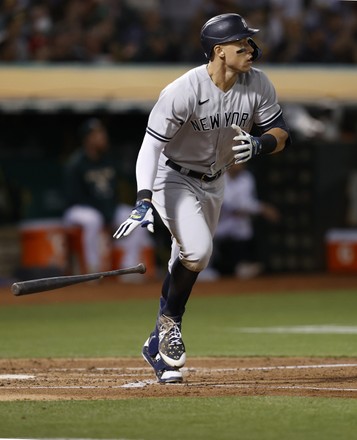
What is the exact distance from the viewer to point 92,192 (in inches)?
612

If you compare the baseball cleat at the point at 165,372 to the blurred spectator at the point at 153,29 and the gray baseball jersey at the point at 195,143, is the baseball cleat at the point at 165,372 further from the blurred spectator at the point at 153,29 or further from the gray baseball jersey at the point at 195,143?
the blurred spectator at the point at 153,29

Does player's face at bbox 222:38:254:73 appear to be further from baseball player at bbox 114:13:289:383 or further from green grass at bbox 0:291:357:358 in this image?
green grass at bbox 0:291:357:358

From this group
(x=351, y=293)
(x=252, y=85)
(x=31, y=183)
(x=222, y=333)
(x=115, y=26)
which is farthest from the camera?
(x=115, y=26)

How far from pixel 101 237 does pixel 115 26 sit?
12.8 feet

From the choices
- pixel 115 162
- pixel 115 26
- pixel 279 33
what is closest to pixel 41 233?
pixel 115 162

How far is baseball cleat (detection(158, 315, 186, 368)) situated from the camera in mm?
7031

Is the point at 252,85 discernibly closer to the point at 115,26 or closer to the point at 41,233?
the point at 41,233

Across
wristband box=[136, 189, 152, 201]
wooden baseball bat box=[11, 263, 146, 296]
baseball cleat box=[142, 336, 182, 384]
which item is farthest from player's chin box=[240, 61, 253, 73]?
baseball cleat box=[142, 336, 182, 384]

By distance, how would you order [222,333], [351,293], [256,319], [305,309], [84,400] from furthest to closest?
[351,293], [305,309], [256,319], [222,333], [84,400]

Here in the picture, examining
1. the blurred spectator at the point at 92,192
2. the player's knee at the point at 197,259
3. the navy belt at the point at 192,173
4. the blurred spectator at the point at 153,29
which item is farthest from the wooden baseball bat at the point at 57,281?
the blurred spectator at the point at 153,29

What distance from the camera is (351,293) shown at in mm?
14789

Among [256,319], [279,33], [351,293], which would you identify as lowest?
[351,293]

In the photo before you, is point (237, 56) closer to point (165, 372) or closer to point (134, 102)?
point (165, 372)

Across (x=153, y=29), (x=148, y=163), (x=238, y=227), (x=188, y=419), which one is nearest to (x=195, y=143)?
(x=148, y=163)
